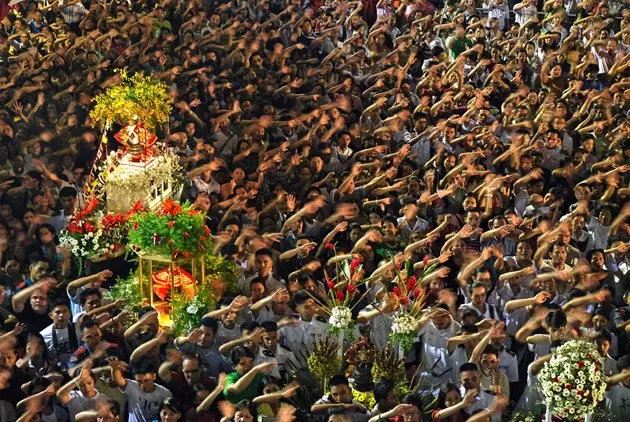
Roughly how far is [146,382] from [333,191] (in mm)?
5813

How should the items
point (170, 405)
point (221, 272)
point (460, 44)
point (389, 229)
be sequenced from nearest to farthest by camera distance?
point (170, 405), point (221, 272), point (389, 229), point (460, 44)

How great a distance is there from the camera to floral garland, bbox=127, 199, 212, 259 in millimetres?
13469

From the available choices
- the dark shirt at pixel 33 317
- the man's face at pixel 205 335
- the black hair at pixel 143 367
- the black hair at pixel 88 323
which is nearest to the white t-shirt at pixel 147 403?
the black hair at pixel 143 367

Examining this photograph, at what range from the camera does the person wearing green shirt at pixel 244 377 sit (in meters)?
11.3

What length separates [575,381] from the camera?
10.2 metres

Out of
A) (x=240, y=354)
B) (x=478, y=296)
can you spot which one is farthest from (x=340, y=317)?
(x=478, y=296)

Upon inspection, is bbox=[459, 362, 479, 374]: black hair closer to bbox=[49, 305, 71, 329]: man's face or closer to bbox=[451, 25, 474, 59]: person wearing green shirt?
bbox=[49, 305, 71, 329]: man's face

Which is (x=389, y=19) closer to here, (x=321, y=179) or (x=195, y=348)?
(x=321, y=179)

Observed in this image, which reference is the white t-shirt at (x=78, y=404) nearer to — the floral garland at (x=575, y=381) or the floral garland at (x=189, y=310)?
the floral garland at (x=189, y=310)

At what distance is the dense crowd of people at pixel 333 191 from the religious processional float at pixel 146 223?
348 mm

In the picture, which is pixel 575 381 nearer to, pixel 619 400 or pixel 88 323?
pixel 619 400

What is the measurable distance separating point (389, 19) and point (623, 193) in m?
8.20

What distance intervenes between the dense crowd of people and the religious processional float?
35cm

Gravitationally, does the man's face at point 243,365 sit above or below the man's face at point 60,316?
below
